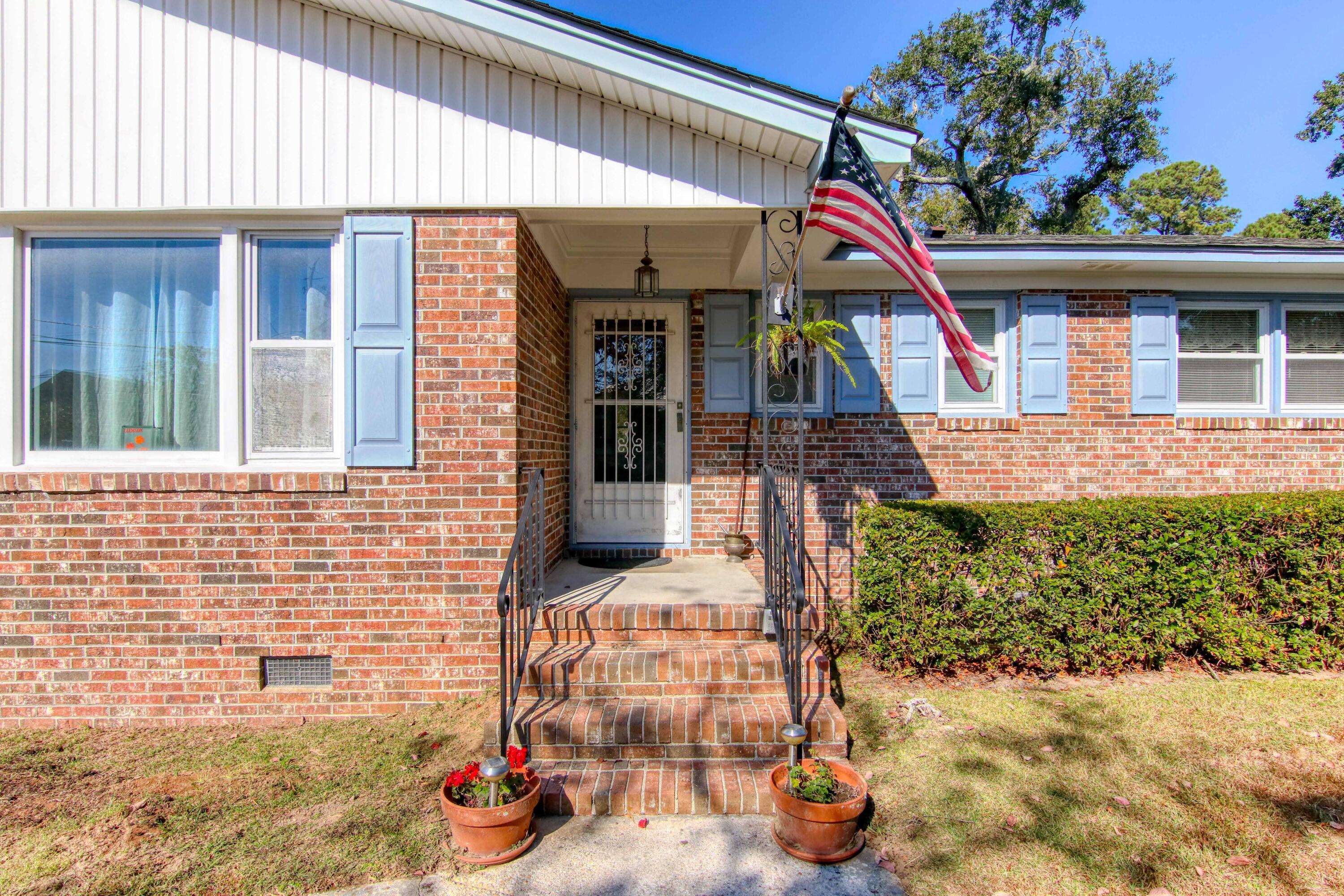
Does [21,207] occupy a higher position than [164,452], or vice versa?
[21,207]

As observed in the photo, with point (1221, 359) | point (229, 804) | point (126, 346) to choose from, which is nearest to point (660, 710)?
point (229, 804)

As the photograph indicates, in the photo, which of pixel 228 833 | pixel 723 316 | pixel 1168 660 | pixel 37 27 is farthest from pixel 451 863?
pixel 37 27

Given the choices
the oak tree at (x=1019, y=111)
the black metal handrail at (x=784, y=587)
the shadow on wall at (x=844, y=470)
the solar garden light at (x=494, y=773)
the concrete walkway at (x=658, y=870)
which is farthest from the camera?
the oak tree at (x=1019, y=111)

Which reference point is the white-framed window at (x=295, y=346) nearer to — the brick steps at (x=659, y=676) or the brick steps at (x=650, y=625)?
the brick steps at (x=650, y=625)

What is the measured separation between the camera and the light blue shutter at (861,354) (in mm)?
5668

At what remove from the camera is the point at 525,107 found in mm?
4031

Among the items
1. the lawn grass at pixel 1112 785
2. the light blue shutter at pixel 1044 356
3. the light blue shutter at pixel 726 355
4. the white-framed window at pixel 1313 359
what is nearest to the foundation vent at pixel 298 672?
the lawn grass at pixel 1112 785

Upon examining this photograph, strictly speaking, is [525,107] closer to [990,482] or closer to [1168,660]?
[990,482]

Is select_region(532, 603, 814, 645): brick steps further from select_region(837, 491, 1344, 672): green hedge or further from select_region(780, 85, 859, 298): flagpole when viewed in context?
select_region(780, 85, 859, 298): flagpole

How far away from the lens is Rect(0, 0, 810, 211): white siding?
3943 mm

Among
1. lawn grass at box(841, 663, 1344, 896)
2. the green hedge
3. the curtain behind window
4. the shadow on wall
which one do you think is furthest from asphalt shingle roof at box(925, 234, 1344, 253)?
the curtain behind window

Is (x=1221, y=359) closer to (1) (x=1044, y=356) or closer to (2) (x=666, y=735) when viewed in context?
(1) (x=1044, y=356)

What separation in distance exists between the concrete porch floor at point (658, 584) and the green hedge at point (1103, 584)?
3.07 ft

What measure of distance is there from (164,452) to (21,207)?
167 cm
